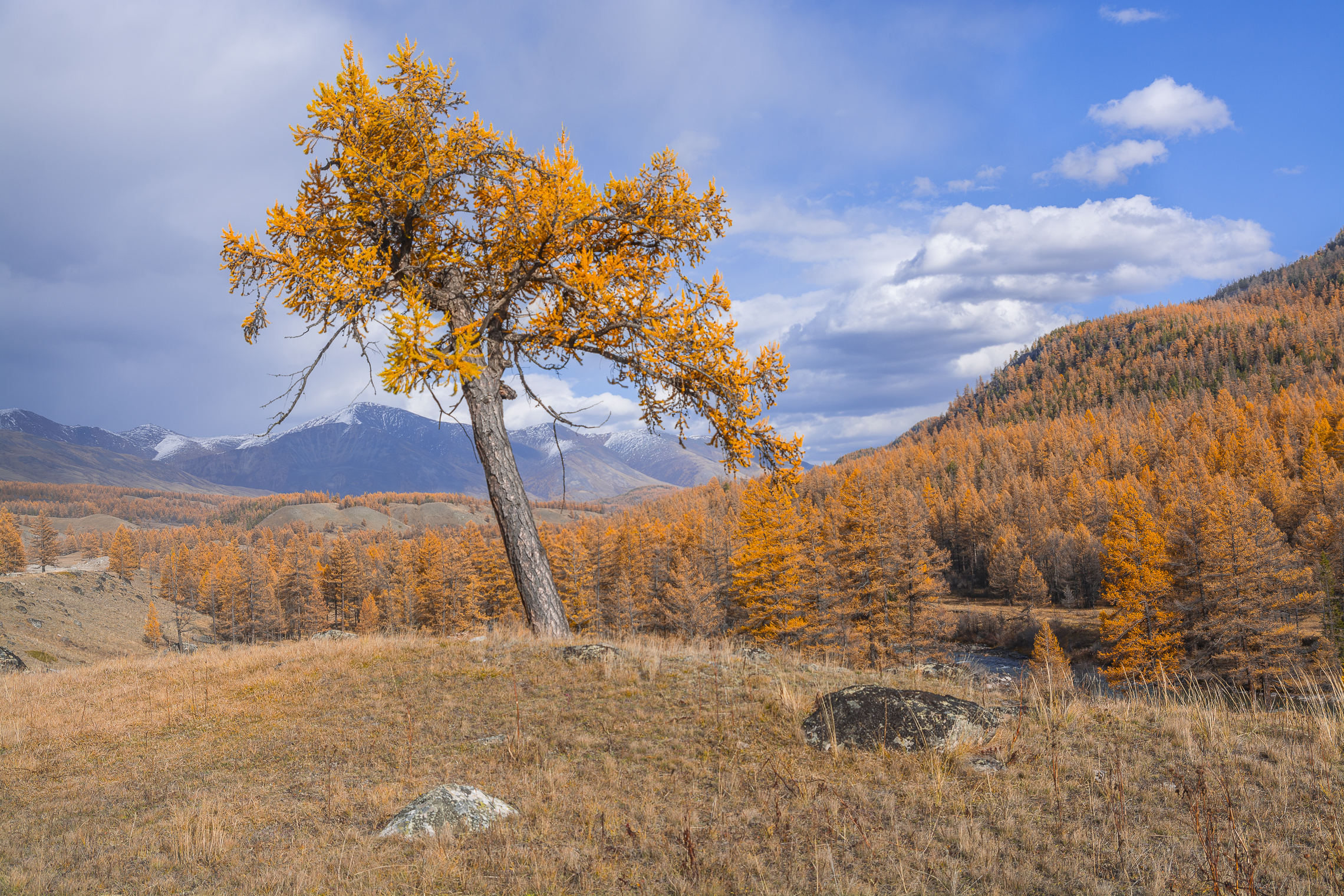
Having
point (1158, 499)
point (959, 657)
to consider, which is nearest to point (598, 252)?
point (959, 657)

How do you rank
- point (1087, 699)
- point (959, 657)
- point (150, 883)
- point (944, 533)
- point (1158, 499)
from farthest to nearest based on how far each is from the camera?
1. point (944, 533)
2. point (1158, 499)
3. point (959, 657)
4. point (1087, 699)
5. point (150, 883)

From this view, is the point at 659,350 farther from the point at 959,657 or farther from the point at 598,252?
the point at 959,657

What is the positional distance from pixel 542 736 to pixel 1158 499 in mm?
83062

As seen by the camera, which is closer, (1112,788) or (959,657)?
(1112,788)

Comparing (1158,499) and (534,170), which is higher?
(534,170)

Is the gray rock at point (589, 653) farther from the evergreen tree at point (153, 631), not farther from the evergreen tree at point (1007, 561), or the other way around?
the evergreen tree at point (153, 631)

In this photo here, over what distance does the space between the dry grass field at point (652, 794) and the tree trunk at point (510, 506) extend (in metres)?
1.50

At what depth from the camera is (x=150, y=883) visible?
368cm

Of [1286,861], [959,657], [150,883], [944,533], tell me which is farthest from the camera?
[944,533]

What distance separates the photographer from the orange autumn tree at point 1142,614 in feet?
118

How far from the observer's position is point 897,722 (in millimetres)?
5738

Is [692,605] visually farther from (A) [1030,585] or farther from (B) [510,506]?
(A) [1030,585]

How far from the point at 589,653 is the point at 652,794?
407 cm

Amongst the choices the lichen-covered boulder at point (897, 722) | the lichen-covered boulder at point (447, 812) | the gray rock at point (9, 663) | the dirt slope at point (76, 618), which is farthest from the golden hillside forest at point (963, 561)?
the gray rock at point (9, 663)
